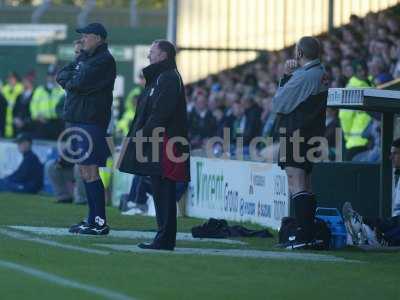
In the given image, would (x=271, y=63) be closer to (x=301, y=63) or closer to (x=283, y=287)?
(x=301, y=63)

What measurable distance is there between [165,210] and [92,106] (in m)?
2.06

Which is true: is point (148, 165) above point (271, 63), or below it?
below

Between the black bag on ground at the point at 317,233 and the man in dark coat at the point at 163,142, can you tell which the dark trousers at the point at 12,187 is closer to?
the black bag on ground at the point at 317,233

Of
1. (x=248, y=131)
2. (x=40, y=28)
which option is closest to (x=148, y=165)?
(x=248, y=131)

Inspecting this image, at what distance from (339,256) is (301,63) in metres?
1.90

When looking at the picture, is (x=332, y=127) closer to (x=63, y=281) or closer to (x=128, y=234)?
(x=128, y=234)

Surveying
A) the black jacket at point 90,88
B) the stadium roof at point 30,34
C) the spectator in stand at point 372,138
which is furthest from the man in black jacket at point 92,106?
the stadium roof at point 30,34

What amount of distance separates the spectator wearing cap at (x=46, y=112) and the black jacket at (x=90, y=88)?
1302 cm

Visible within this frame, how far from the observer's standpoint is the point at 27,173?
22.9 metres

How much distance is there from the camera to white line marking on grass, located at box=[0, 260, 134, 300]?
357 inches

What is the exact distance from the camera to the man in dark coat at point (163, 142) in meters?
12.2

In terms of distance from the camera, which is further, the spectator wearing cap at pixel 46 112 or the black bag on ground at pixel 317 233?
the spectator wearing cap at pixel 46 112

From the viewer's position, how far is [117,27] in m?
40.1

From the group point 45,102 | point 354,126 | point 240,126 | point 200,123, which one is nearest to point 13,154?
point 200,123
